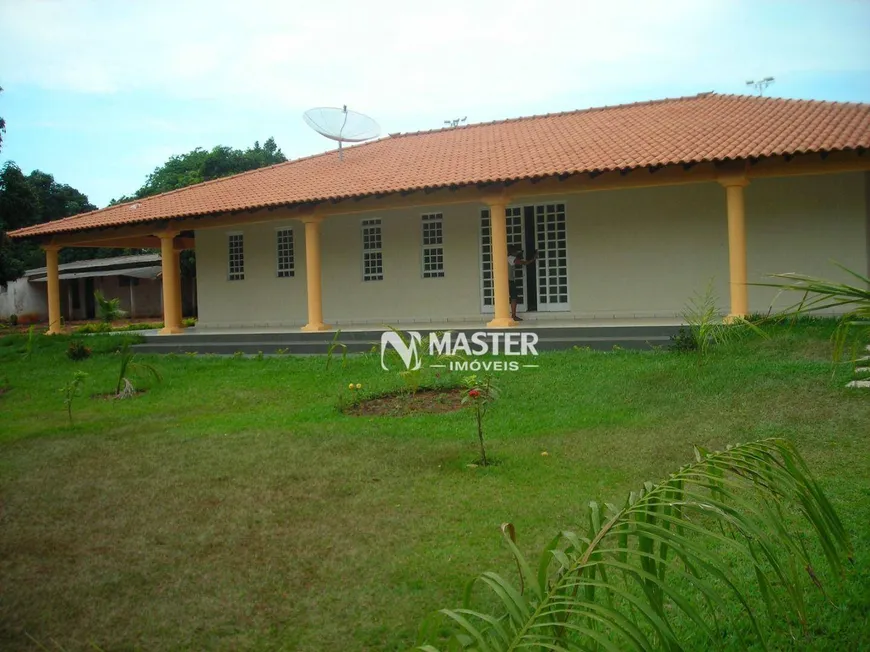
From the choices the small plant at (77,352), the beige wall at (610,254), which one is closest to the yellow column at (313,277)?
the beige wall at (610,254)

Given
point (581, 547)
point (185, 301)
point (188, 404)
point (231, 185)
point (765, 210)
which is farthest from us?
point (185, 301)

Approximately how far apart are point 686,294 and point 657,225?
145 centimetres

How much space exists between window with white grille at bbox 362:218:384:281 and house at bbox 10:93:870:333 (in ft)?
0.11

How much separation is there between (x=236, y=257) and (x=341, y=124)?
4.11 meters

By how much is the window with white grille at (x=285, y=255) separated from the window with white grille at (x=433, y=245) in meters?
3.34

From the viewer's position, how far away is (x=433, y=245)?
16000mm

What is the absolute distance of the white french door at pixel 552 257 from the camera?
49.5ft

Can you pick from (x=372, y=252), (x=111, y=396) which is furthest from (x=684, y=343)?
(x=111, y=396)

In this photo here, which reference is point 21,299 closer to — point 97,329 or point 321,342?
point 97,329

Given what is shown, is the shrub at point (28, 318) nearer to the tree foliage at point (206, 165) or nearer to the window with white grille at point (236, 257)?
the tree foliage at point (206, 165)

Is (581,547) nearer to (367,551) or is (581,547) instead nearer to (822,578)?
(822,578)

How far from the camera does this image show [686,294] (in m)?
14.2

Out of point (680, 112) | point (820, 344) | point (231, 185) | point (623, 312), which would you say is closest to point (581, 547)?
point (820, 344)
